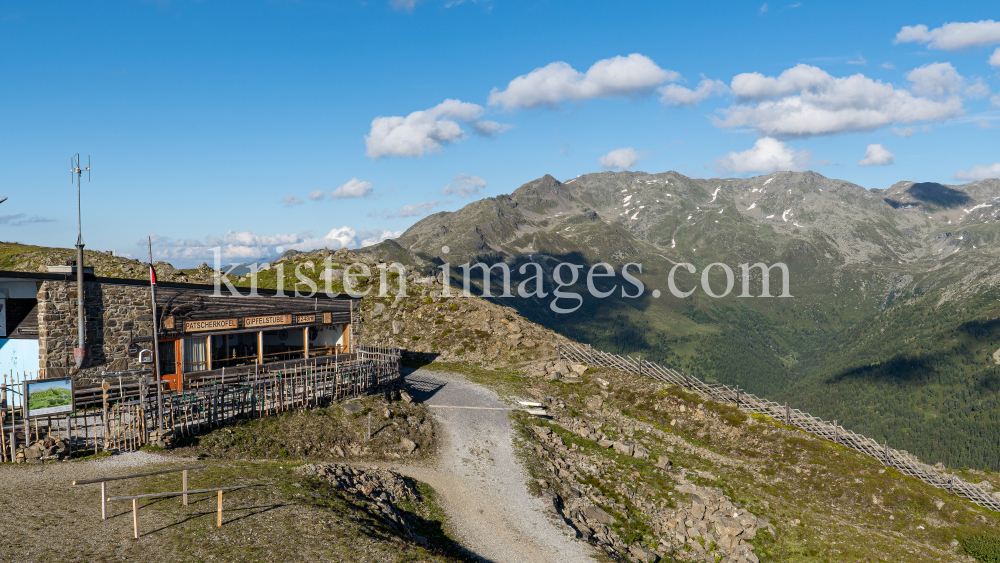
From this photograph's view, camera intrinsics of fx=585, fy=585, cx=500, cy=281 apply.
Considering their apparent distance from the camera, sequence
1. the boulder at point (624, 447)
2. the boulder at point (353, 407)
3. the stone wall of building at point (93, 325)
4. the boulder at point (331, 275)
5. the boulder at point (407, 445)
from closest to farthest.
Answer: the stone wall of building at point (93, 325) → the boulder at point (407, 445) → the boulder at point (353, 407) → the boulder at point (624, 447) → the boulder at point (331, 275)

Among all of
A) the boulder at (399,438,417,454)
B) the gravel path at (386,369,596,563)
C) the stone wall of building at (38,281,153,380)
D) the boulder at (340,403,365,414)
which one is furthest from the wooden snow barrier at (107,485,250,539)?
the stone wall of building at (38,281,153,380)

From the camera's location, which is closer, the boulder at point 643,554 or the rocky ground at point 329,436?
the boulder at point 643,554

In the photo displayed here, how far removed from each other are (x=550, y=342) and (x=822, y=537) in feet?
106

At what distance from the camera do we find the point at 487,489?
2977cm

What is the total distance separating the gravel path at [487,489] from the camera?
24.2 m

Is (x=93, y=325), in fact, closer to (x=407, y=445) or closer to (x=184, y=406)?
(x=184, y=406)

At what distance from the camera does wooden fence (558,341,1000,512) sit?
3706 centimetres

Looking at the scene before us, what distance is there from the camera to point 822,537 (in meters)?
30.5

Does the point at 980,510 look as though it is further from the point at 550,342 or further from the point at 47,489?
the point at 47,489

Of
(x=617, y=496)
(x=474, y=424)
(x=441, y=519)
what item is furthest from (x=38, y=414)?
(x=617, y=496)

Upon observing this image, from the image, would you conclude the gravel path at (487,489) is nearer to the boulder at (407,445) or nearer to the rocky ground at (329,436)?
the boulder at (407,445)

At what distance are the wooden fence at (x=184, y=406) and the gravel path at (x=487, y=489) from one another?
289 inches

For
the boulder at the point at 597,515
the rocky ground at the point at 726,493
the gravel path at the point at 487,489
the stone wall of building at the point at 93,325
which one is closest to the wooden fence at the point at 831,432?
the rocky ground at the point at 726,493

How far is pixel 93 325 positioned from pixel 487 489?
942 inches
